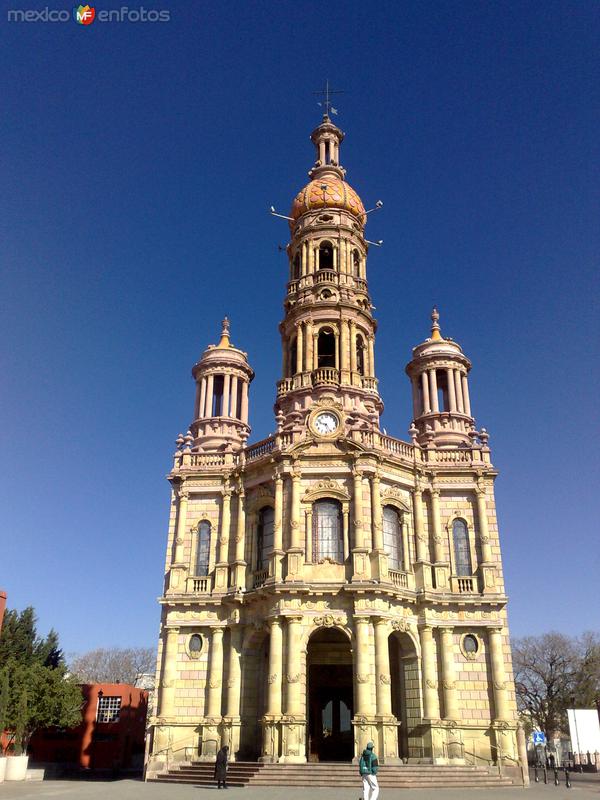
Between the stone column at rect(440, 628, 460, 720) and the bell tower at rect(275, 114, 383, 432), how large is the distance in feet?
35.2

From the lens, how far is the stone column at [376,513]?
33562 mm

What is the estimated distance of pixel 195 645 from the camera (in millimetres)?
34656

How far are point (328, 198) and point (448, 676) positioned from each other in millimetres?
29630

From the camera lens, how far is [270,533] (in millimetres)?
35969

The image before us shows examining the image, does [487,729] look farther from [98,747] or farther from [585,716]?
[98,747]

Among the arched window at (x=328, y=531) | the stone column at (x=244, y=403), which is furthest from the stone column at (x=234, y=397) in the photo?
the arched window at (x=328, y=531)

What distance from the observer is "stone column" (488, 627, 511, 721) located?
32.0 meters

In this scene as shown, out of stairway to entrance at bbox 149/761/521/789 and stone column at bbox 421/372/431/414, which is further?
stone column at bbox 421/372/431/414

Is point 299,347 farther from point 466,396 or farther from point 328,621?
point 328,621

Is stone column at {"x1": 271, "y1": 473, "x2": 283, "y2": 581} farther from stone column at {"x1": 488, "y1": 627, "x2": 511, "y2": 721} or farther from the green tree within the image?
the green tree

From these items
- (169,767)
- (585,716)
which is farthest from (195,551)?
(585,716)

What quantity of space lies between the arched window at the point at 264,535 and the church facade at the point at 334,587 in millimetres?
83

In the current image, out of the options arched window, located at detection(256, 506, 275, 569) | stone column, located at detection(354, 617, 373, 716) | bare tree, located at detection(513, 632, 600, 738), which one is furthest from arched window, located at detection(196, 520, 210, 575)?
bare tree, located at detection(513, 632, 600, 738)

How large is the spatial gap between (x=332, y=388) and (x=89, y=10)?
21502 millimetres
